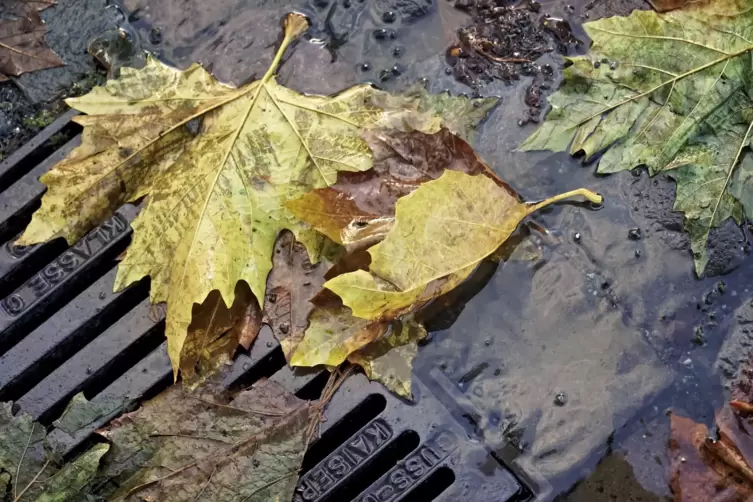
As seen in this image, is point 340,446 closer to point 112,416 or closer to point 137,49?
point 112,416

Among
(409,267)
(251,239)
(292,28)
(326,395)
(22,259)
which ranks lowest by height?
(326,395)

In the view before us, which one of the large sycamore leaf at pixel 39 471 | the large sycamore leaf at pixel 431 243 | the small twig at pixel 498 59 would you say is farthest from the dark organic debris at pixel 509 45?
the large sycamore leaf at pixel 39 471

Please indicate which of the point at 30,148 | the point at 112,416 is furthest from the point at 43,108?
the point at 112,416

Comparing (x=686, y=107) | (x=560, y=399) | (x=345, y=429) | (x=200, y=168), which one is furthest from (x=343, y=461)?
(x=686, y=107)

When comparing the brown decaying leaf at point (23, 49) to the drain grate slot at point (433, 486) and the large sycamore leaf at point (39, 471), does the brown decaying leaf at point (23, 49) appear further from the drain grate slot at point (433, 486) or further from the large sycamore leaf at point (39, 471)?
the drain grate slot at point (433, 486)

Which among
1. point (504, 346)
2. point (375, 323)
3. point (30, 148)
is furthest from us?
point (30, 148)

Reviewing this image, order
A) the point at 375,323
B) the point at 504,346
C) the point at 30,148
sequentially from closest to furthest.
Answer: the point at 375,323
the point at 504,346
the point at 30,148

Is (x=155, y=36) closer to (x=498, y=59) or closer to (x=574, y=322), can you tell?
(x=498, y=59)
